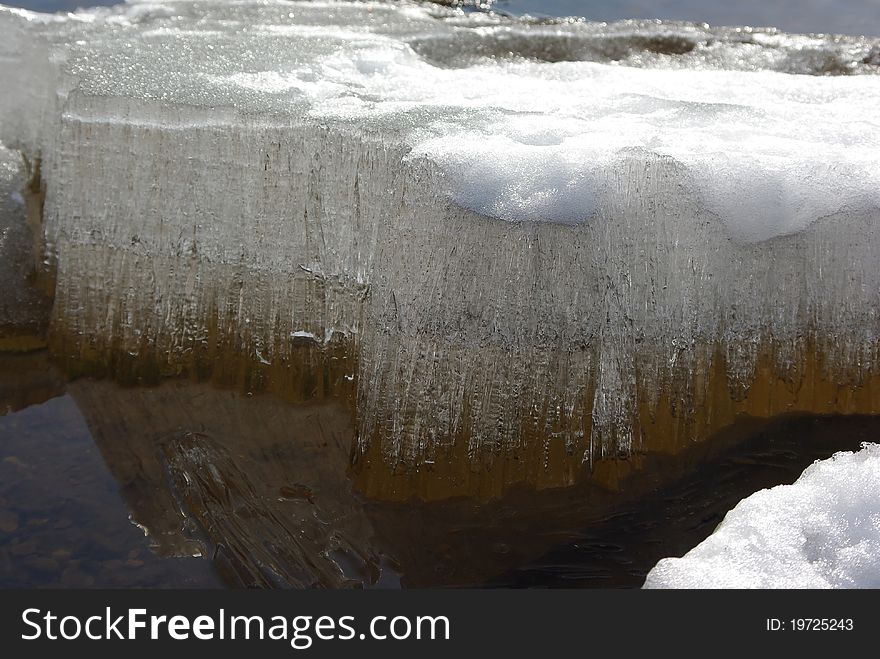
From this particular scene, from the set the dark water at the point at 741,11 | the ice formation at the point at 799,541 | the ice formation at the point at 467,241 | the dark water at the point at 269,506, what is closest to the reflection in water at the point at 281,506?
the dark water at the point at 269,506

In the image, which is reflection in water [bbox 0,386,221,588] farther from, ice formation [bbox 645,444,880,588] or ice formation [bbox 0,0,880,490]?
ice formation [bbox 645,444,880,588]

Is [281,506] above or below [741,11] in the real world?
below

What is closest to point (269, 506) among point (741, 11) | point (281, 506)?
point (281, 506)

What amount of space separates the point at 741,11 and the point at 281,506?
12.7ft

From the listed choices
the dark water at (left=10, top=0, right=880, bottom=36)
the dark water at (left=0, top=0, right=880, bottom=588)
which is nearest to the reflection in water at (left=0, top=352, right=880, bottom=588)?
the dark water at (left=0, top=0, right=880, bottom=588)

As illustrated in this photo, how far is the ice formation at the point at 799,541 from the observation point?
202 cm

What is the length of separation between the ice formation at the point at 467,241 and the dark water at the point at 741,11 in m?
1.73

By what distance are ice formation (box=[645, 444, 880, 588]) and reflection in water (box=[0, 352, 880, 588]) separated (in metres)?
0.51

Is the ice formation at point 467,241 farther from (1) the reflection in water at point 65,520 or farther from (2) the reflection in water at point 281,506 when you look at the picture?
(1) the reflection in water at point 65,520

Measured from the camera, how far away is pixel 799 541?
2.13 metres

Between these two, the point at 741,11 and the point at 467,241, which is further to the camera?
the point at 741,11

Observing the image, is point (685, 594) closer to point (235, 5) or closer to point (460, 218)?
point (460, 218)

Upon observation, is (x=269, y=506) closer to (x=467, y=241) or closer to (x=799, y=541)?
(x=467, y=241)

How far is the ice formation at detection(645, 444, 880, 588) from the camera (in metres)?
2.02
